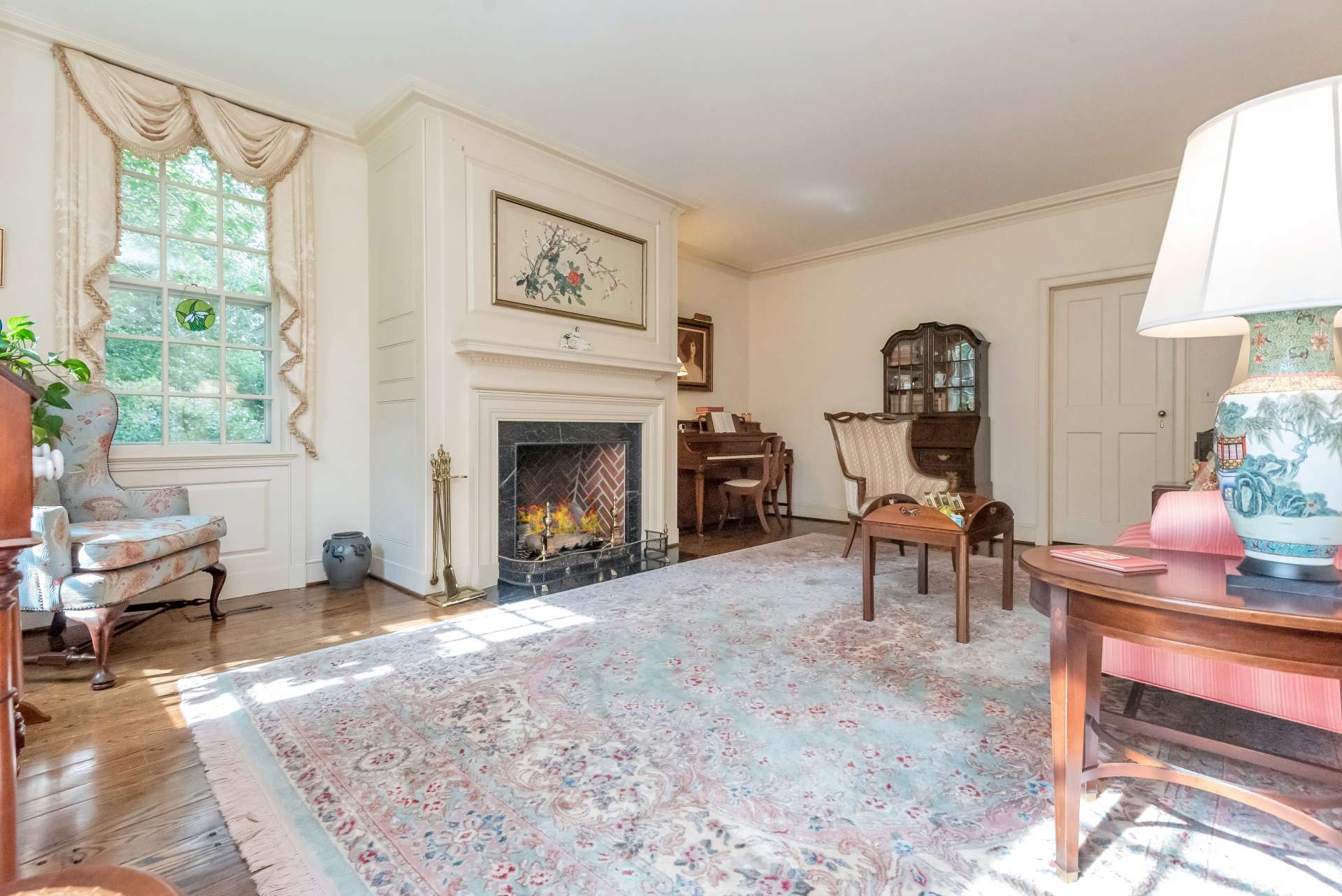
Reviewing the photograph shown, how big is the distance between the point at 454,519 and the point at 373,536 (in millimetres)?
747

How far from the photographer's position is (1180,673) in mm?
1527

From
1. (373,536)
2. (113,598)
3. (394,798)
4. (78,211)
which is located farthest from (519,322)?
(394,798)

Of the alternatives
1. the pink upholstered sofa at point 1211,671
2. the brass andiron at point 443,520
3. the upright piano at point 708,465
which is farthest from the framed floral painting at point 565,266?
the pink upholstered sofa at point 1211,671

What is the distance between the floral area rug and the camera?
123cm

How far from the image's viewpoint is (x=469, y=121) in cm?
361

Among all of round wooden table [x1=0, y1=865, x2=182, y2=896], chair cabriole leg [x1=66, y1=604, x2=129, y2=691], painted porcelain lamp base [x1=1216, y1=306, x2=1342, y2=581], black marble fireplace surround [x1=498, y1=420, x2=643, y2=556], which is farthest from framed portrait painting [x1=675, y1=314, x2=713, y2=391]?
round wooden table [x1=0, y1=865, x2=182, y2=896]

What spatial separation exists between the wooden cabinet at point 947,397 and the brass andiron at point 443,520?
3822mm

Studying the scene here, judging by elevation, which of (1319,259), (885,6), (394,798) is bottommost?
(394,798)

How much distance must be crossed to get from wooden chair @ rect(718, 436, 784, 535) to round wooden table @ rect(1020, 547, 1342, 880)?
4025 millimetres

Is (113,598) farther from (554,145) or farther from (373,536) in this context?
(554,145)

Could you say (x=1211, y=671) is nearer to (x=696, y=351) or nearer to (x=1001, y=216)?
(x=1001, y=216)

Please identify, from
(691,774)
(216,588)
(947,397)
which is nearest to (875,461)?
(947,397)

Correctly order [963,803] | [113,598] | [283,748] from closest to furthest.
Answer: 1. [963,803]
2. [283,748]
3. [113,598]

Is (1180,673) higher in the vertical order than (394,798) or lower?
higher
